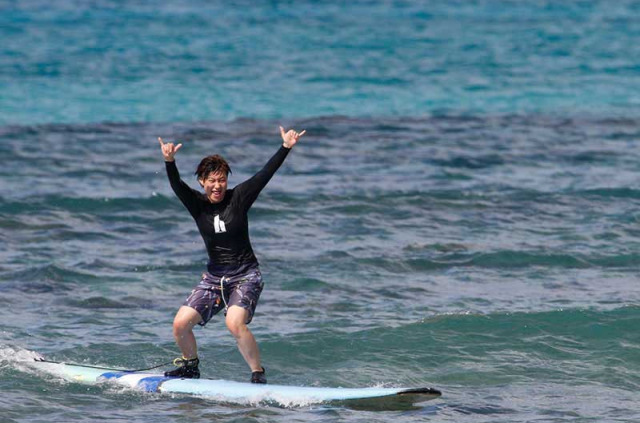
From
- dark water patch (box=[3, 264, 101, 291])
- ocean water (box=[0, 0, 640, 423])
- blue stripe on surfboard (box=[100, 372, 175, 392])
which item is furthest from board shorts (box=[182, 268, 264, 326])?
dark water patch (box=[3, 264, 101, 291])

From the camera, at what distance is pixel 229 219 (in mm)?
11016

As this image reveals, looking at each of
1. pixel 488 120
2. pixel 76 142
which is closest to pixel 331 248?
pixel 76 142

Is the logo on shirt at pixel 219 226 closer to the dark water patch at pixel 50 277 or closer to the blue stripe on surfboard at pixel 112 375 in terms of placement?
the blue stripe on surfboard at pixel 112 375

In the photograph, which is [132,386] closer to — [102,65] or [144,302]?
[144,302]

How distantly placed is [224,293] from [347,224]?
8016 mm

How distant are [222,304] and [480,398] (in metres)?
2.65

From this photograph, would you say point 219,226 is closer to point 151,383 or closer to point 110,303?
point 151,383

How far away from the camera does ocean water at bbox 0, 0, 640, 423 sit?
12320mm

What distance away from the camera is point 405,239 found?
1797 cm

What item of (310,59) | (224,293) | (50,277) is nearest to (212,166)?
(224,293)

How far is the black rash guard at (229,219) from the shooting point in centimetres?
1100

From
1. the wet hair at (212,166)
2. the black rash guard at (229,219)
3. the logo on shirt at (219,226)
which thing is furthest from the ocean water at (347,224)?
the wet hair at (212,166)

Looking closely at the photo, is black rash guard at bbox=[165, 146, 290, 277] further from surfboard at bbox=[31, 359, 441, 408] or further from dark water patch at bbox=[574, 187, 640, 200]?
dark water patch at bbox=[574, 187, 640, 200]

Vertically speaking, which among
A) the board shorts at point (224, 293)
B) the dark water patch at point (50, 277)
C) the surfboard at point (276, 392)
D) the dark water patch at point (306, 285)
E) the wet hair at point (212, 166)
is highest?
the wet hair at point (212, 166)
